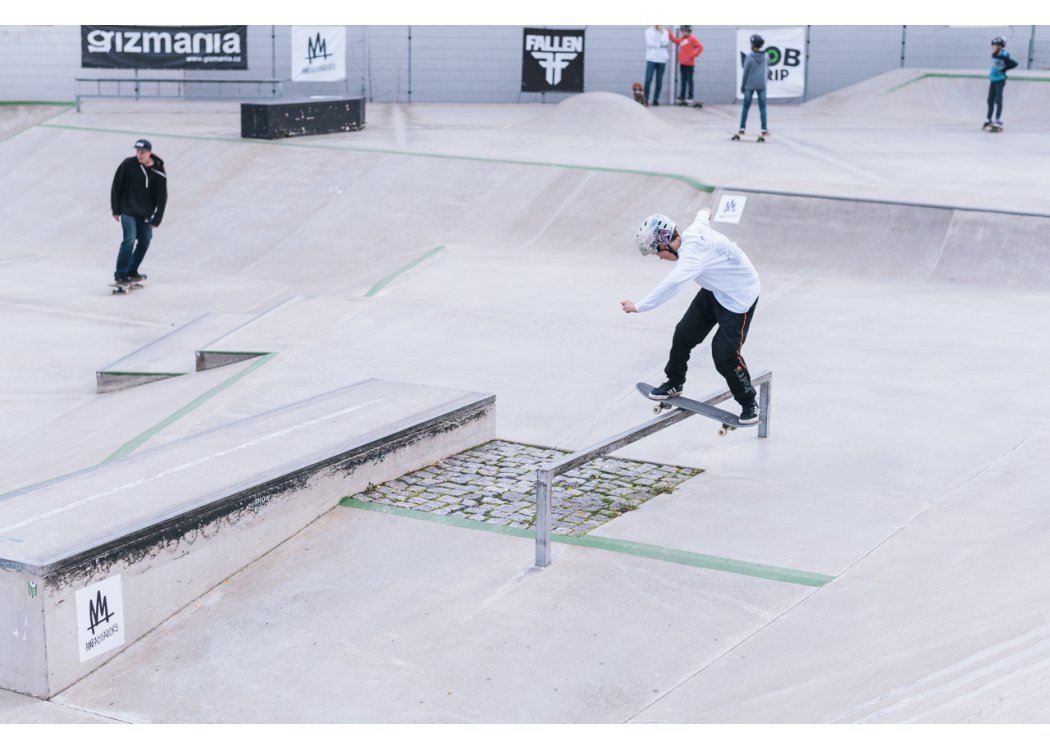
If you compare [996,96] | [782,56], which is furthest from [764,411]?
[782,56]

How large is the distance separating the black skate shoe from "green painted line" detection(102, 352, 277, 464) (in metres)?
3.25

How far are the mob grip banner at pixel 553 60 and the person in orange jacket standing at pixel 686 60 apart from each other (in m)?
1.97

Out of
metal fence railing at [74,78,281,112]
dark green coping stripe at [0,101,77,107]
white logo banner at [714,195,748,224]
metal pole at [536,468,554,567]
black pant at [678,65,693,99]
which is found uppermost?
black pant at [678,65,693,99]

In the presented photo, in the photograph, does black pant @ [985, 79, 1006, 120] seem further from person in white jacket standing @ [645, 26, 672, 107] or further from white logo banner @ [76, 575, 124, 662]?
white logo banner @ [76, 575, 124, 662]

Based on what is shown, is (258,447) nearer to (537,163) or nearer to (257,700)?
(257,700)

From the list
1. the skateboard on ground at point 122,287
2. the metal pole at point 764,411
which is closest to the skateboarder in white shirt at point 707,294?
the metal pole at point 764,411

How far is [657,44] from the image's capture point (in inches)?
952

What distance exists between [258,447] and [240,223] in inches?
395

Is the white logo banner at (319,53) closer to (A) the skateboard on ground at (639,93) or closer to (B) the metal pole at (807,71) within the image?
(A) the skateboard on ground at (639,93)

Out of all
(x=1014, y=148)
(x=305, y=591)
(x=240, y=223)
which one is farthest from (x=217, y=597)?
(x=1014, y=148)

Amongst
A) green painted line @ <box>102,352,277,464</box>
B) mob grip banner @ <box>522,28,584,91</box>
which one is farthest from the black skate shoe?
mob grip banner @ <box>522,28,584,91</box>

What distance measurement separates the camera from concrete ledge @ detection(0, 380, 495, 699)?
517cm

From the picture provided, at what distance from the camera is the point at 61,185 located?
1834 centimetres

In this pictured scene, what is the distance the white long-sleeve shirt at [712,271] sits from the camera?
6867mm
